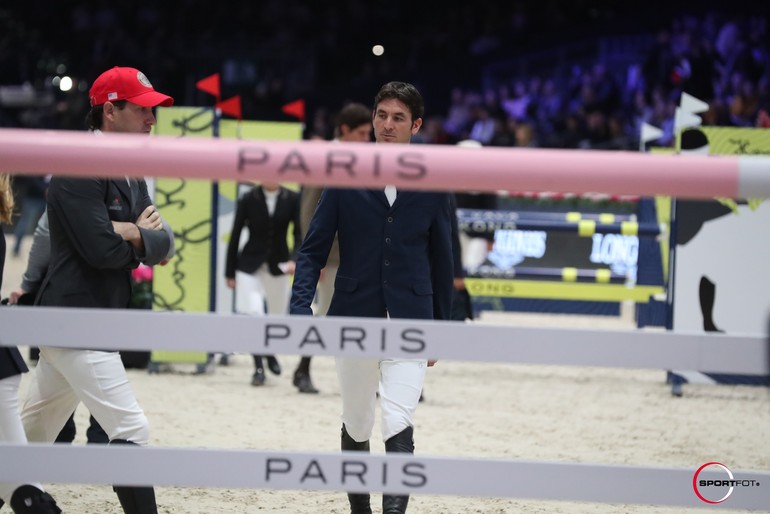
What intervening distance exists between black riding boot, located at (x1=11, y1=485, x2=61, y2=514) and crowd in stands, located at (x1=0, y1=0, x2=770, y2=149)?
13323 mm

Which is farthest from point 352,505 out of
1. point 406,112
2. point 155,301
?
point 155,301

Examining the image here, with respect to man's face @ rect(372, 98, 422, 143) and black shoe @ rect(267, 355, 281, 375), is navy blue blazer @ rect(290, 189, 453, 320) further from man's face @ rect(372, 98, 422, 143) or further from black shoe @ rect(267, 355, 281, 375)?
black shoe @ rect(267, 355, 281, 375)

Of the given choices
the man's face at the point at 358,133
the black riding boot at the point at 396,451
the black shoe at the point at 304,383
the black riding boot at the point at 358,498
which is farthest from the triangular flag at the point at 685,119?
the black riding boot at the point at 396,451

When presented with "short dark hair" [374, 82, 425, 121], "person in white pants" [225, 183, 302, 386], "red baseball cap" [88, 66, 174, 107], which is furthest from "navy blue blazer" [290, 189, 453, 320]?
"person in white pants" [225, 183, 302, 386]

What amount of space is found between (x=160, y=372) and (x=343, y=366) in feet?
17.7

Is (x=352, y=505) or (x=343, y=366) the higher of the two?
(x=343, y=366)

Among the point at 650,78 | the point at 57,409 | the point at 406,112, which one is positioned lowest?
the point at 57,409

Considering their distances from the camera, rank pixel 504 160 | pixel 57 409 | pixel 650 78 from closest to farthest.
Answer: pixel 504 160, pixel 57 409, pixel 650 78

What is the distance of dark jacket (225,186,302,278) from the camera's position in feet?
28.2

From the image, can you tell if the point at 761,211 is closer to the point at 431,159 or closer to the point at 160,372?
the point at 160,372

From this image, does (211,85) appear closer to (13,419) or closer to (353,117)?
(353,117)

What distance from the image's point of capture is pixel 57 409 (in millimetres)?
4105

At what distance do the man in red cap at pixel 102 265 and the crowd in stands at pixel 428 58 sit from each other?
41.4 ft

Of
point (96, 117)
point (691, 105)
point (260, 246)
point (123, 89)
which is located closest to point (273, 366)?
point (260, 246)
